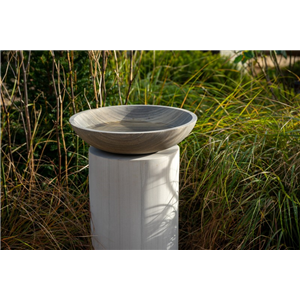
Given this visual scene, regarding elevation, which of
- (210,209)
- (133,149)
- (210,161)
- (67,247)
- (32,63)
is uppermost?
(32,63)

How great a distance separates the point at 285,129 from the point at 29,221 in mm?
1785

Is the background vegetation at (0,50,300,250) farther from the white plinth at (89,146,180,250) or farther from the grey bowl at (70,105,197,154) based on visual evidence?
the grey bowl at (70,105,197,154)

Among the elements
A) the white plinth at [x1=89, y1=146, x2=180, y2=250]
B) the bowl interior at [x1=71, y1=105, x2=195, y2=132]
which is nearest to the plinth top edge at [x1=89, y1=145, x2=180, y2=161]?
the white plinth at [x1=89, y1=146, x2=180, y2=250]

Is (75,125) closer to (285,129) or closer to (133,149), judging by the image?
(133,149)

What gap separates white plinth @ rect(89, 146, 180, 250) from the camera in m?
2.14

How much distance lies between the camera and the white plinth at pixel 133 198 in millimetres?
2141

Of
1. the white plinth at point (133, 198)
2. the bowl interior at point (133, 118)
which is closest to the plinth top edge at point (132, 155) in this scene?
the white plinth at point (133, 198)

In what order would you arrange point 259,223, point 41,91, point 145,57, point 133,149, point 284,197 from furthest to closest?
point 145,57, point 41,91, point 259,223, point 284,197, point 133,149

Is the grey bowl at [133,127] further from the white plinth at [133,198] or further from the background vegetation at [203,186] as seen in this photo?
the background vegetation at [203,186]

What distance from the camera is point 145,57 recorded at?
4.59 m

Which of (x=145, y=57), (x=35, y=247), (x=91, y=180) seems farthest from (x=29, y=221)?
(x=145, y=57)

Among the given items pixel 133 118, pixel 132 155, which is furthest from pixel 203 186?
pixel 132 155

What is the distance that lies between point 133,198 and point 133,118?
0.57 meters

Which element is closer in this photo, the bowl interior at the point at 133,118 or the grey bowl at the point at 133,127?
the grey bowl at the point at 133,127
